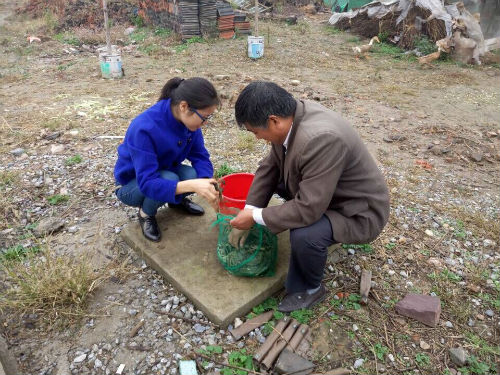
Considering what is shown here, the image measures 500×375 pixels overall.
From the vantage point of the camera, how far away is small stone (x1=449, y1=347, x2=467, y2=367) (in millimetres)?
1929

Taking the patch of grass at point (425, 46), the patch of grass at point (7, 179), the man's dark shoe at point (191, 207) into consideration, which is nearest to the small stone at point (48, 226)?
the patch of grass at point (7, 179)

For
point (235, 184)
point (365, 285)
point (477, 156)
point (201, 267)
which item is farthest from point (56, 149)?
point (477, 156)

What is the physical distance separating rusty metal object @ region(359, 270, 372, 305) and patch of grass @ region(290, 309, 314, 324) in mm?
354

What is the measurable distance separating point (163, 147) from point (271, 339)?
132 cm

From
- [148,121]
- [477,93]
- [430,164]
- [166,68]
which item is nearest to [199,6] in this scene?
[166,68]

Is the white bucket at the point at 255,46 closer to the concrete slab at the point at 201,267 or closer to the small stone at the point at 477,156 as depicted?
the small stone at the point at 477,156

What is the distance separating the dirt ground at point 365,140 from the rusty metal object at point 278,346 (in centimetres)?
20

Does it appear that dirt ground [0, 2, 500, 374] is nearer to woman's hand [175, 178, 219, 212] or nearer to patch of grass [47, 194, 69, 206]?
patch of grass [47, 194, 69, 206]

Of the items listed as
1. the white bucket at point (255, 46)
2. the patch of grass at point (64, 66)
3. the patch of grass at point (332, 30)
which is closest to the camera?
the patch of grass at point (64, 66)

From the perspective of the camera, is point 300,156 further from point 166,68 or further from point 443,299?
point 166,68

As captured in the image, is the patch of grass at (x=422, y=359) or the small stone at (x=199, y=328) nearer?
the patch of grass at (x=422, y=359)

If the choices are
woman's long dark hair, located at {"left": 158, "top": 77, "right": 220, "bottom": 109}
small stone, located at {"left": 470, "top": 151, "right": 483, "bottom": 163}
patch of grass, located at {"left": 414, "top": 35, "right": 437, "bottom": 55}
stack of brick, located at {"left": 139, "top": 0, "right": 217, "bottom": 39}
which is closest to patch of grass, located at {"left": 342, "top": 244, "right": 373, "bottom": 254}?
woman's long dark hair, located at {"left": 158, "top": 77, "right": 220, "bottom": 109}

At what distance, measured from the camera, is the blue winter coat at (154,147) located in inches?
88.1

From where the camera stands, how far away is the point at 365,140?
4523 mm
